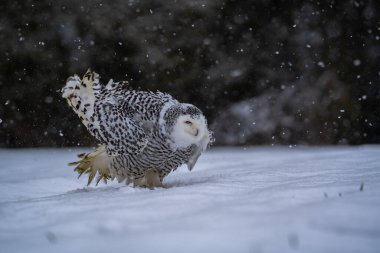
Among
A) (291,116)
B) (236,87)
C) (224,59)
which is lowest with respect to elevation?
(291,116)

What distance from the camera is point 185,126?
3.19m

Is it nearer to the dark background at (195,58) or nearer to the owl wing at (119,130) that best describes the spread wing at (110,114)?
the owl wing at (119,130)

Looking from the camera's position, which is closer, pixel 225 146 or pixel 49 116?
pixel 49 116

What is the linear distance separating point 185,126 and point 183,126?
0.02 m

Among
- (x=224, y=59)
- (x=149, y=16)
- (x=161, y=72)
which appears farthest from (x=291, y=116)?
(x=149, y=16)

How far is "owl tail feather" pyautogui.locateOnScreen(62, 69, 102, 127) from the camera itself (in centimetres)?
371

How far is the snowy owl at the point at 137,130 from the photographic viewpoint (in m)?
→ 3.26

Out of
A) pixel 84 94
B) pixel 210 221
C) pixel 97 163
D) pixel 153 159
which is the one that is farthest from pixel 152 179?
pixel 210 221

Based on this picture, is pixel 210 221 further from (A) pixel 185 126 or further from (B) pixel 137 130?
(B) pixel 137 130

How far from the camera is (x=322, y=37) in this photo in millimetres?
8359

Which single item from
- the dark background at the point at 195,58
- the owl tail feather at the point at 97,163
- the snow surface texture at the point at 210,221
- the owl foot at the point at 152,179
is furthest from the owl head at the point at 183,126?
the dark background at the point at 195,58

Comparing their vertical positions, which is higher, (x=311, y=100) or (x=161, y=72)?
(x=161, y=72)

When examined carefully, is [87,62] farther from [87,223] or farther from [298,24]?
[87,223]

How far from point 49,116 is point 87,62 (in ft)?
5.07
